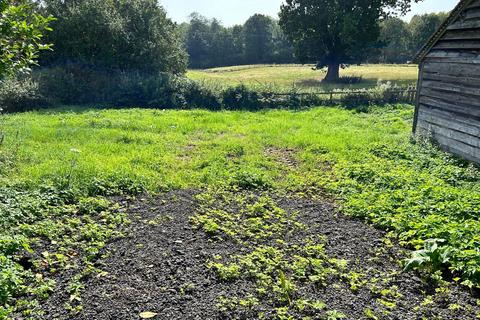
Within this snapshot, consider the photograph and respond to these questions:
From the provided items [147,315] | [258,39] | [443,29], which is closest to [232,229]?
[147,315]

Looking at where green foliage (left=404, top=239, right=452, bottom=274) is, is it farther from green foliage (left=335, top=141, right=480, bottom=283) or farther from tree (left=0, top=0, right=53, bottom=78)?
tree (left=0, top=0, right=53, bottom=78)

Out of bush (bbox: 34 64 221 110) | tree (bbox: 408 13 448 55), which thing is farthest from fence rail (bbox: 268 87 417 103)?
tree (bbox: 408 13 448 55)

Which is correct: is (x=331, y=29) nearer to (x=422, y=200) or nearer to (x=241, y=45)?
(x=422, y=200)

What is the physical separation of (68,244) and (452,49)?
11.3 meters

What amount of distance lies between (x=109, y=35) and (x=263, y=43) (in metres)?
46.8

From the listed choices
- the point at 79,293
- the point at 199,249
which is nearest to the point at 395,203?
the point at 199,249

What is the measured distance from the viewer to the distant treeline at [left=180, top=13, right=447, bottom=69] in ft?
201

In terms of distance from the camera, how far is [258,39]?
67188 millimetres

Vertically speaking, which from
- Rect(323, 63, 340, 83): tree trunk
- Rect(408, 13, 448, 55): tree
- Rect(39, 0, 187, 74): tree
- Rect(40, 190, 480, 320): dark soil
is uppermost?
Rect(408, 13, 448, 55): tree

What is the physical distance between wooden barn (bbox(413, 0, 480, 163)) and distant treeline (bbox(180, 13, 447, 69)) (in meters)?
48.9

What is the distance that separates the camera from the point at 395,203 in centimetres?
716

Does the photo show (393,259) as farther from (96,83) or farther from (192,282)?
(96,83)

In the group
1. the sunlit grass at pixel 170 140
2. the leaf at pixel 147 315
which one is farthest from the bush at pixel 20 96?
the leaf at pixel 147 315

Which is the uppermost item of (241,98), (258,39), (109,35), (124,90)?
(258,39)
